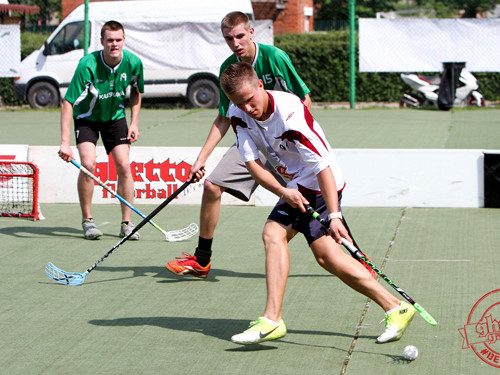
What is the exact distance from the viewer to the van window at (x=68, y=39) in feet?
54.0

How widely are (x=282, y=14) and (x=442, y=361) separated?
66.9ft

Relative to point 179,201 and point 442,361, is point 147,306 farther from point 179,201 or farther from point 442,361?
point 179,201

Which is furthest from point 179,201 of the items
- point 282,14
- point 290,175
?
point 282,14

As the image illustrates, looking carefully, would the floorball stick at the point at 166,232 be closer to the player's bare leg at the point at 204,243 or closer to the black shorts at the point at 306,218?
the player's bare leg at the point at 204,243

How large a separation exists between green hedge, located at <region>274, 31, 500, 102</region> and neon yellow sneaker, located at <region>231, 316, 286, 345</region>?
1387 centimetres

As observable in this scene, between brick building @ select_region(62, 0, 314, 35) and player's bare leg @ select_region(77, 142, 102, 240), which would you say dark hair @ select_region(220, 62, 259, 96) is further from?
brick building @ select_region(62, 0, 314, 35)

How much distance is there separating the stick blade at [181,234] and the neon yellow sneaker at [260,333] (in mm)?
2715

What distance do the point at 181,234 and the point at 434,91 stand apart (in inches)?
374

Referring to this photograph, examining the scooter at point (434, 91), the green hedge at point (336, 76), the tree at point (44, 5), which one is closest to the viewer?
the scooter at point (434, 91)

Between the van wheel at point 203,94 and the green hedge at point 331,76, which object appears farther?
the green hedge at point 331,76

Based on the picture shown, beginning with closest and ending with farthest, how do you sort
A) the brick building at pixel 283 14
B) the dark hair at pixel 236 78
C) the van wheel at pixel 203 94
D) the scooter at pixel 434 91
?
the dark hair at pixel 236 78
the scooter at pixel 434 91
the van wheel at pixel 203 94
the brick building at pixel 283 14

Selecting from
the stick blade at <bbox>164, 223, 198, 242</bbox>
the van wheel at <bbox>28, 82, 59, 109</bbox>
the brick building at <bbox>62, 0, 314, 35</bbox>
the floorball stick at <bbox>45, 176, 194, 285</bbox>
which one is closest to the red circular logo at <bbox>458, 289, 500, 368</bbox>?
the floorball stick at <bbox>45, 176, 194, 285</bbox>

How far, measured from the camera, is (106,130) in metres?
6.88

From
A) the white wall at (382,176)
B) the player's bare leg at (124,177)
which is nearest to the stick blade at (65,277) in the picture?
the player's bare leg at (124,177)
